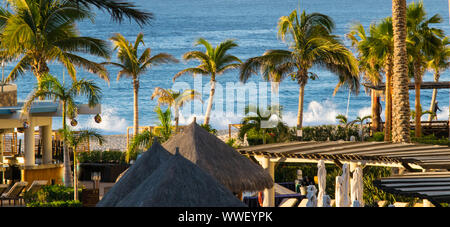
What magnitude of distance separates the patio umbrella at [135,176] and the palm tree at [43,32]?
13488 millimetres

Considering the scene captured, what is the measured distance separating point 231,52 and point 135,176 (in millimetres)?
89895

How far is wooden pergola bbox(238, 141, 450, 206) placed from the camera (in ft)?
43.9

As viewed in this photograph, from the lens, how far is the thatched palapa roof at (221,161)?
38.2 ft

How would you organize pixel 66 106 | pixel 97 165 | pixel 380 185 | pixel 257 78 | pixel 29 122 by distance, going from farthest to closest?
1. pixel 257 78
2. pixel 97 165
3. pixel 29 122
4. pixel 66 106
5. pixel 380 185

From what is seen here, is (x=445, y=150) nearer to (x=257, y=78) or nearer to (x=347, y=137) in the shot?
(x=347, y=137)

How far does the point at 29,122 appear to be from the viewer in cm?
2197

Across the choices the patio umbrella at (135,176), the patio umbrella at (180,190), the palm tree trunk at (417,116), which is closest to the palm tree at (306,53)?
the palm tree trunk at (417,116)

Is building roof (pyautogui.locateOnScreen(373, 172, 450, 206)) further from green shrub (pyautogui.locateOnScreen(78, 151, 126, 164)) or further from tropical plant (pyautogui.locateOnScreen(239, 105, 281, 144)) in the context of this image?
green shrub (pyautogui.locateOnScreen(78, 151, 126, 164))

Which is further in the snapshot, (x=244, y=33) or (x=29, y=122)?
(x=244, y=33)

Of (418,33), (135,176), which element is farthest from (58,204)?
(418,33)

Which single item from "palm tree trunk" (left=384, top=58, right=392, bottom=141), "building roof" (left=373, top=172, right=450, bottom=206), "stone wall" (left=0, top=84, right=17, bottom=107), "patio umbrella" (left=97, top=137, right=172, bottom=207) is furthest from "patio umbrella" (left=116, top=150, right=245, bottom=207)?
"palm tree trunk" (left=384, top=58, right=392, bottom=141)
